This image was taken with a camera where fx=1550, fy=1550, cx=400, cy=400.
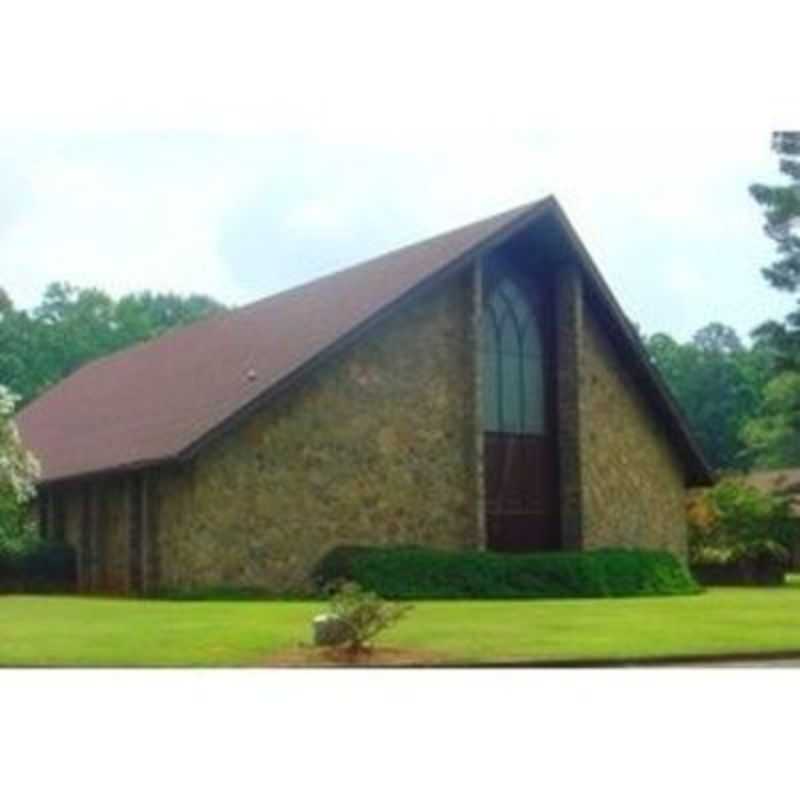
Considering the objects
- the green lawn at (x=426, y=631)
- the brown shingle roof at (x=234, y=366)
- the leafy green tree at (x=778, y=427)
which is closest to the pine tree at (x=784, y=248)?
the leafy green tree at (x=778, y=427)

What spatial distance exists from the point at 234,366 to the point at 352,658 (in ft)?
68.4

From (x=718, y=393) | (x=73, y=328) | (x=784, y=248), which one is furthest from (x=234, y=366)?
(x=718, y=393)

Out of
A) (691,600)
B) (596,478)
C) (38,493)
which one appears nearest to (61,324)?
(38,493)

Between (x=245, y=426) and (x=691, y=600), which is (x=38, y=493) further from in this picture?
(x=691, y=600)

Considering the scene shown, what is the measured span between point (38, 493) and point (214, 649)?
77.1 feet

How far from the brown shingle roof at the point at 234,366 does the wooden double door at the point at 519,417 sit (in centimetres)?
188

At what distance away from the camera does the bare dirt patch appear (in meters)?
18.0

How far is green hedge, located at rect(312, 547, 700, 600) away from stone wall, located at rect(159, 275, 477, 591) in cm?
114

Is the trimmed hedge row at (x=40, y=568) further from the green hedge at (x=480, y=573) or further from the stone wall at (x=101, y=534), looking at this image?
the green hedge at (x=480, y=573)

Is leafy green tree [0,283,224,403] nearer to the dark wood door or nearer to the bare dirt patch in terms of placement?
the dark wood door

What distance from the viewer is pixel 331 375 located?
35.8 meters

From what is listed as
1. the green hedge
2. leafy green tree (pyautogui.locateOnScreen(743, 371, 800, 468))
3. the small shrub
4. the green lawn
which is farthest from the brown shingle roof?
leafy green tree (pyautogui.locateOnScreen(743, 371, 800, 468))

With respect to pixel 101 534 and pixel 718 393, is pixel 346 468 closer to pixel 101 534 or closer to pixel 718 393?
pixel 101 534

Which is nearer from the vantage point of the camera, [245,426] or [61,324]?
[245,426]
